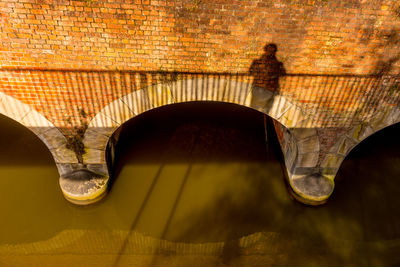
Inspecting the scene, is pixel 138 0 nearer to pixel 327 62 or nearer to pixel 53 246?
pixel 327 62

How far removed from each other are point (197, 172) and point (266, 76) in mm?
2730

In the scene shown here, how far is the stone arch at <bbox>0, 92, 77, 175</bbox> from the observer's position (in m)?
4.37

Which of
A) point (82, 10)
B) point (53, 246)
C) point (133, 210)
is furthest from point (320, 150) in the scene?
point (53, 246)

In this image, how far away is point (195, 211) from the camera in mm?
5516

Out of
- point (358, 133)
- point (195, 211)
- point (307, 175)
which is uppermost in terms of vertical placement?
point (358, 133)

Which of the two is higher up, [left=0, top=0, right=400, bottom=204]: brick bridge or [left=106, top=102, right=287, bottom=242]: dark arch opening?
[left=0, top=0, right=400, bottom=204]: brick bridge

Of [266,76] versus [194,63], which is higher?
[194,63]

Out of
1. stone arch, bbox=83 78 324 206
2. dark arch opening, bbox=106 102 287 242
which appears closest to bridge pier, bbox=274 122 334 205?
stone arch, bbox=83 78 324 206

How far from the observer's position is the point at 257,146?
688 cm

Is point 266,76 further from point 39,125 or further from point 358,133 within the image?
point 39,125

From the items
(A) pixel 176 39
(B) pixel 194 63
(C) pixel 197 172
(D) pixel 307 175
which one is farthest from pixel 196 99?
(D) pixel 307 175

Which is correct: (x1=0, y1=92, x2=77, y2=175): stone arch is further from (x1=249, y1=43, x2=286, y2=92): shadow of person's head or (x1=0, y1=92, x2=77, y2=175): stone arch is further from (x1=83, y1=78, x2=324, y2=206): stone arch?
(x1=249, y1=43, x2=286, y2=92): shadow of person's head

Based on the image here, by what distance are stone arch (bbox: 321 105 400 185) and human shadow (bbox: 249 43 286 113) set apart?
1.66 m

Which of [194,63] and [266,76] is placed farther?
[266,76]
